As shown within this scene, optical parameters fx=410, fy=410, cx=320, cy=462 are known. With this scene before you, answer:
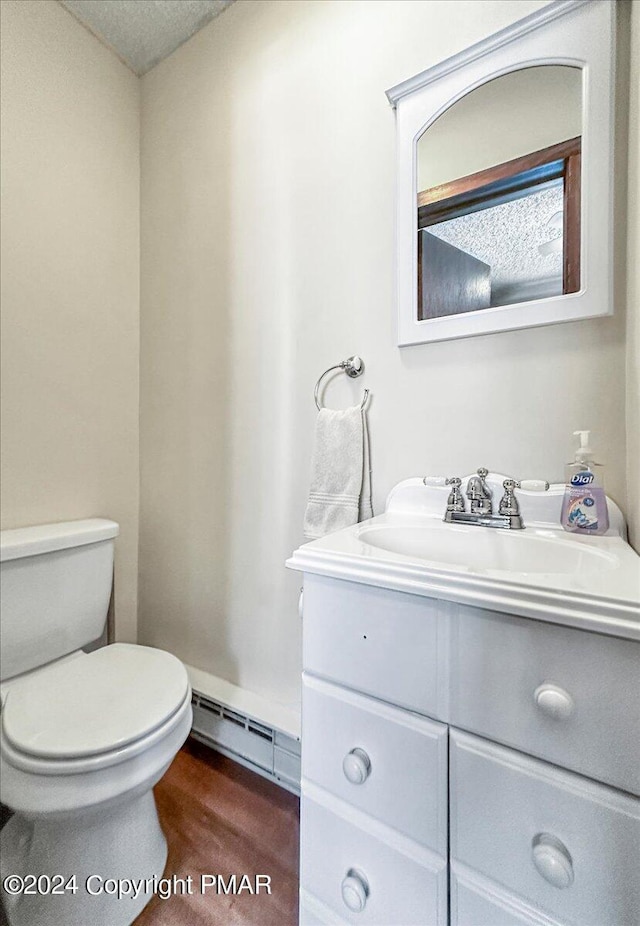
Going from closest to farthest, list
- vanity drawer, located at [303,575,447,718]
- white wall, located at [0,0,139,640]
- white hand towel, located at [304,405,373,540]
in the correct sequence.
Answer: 1. vanity drawer, located at [303,575,447,718]
2. white hand towel, located at [304,405,373,540]
3. white wall, located at [0,0,139,640]

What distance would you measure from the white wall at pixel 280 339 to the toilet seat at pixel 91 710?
365mm

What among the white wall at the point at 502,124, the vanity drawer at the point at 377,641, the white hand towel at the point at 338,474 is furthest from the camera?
the white hand towel at the point at 338,474

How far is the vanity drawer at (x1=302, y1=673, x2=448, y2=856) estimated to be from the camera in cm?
62

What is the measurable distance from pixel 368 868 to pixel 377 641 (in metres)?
0.40

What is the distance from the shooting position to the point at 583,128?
0.86 meters

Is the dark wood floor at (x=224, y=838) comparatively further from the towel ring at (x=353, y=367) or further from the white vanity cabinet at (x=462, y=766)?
the towel ring at (x=353, y=367)

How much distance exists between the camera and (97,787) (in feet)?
2.70

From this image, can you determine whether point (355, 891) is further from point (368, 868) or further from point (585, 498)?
point (585, 498)

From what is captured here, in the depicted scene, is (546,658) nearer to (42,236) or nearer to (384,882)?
(384,882)

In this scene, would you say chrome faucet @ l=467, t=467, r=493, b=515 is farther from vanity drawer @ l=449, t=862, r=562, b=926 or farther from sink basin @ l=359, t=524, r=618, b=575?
vanity drawer @ l=449, t=862, r=562, b=926

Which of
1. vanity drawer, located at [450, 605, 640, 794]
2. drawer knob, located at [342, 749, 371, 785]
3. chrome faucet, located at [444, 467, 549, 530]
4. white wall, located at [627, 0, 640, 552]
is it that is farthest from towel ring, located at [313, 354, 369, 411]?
drawer knob, located at [342, 749, 371, 785]

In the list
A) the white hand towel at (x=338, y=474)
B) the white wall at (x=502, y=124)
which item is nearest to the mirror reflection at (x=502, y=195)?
the white wall at (x=502, y=124)

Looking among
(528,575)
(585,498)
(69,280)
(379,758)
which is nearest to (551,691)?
(528,575)

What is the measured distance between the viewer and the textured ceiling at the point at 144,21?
139 cm
